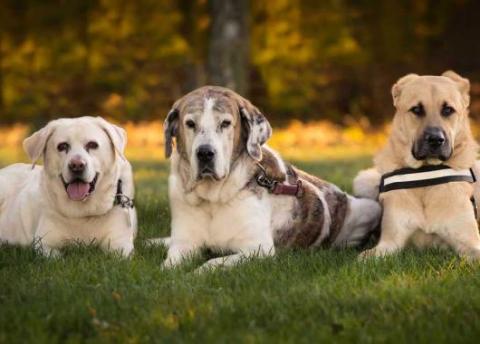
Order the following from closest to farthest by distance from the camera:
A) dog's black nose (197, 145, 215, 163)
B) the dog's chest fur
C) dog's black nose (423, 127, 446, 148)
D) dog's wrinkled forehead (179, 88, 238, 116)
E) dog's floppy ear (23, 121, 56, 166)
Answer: dog's black nose (197, 145, 215, 163) < dog's wrinkled forehead (179, 88, 238, 116) < dog's black nose (423, 127, 446, 148) < the dog's chest fur < dog's floppy ear (23, 121, 56, 166)

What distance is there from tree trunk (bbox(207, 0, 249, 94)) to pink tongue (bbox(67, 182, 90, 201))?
11.4 meters

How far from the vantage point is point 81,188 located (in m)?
6.02

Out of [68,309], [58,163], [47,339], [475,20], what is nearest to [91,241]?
[58,163]

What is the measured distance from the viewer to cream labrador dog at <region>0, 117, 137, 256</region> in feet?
19.7

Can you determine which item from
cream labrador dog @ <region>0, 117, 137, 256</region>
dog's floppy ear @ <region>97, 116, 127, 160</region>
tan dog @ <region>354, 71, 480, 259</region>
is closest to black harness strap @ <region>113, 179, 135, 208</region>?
cream labrador dog @ <region>0, 117, 137, 256</region>

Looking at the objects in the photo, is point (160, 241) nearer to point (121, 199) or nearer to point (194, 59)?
point (121, 199)

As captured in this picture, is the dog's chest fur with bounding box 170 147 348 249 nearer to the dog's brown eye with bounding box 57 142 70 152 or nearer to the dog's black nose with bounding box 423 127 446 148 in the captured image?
the dog's brown eye with bounding box 57 142 70 152

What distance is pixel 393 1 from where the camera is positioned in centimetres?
2045

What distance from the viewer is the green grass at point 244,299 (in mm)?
4125

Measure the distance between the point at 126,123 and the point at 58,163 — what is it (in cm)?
1389

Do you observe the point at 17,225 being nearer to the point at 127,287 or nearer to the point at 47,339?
the point at 127,287

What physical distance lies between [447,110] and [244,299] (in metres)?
2.34

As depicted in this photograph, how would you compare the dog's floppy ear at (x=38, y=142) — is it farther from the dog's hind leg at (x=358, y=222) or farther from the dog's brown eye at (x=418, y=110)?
the dog's brown eye at (x=418, y=110)

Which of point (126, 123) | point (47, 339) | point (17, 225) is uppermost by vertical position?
point (126, 123)
